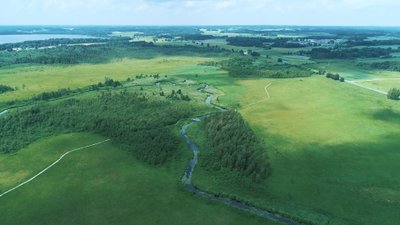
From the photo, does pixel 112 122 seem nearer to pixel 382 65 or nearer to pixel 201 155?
pixel 201 155

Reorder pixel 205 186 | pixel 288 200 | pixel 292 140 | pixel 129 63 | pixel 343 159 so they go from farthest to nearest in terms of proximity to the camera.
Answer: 1. pixel 129 63
2. pixel 292 140
3. pixel 343 159
4. pixel 205 186
5. pixel 288 200

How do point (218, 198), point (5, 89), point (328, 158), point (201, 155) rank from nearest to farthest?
point (218, 198)
point (328, 158)
point (201, 155)
point (5, 89)

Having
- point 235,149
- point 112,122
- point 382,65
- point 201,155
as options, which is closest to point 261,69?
point 382,65

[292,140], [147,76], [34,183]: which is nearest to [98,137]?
[34,183]

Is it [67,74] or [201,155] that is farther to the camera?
[67,74]

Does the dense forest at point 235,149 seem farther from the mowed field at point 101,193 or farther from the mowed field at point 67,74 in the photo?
the mowed field at point 67,74

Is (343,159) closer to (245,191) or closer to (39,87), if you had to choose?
(245,191)

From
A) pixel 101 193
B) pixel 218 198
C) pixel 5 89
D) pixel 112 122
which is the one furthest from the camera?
pixel 5 89
